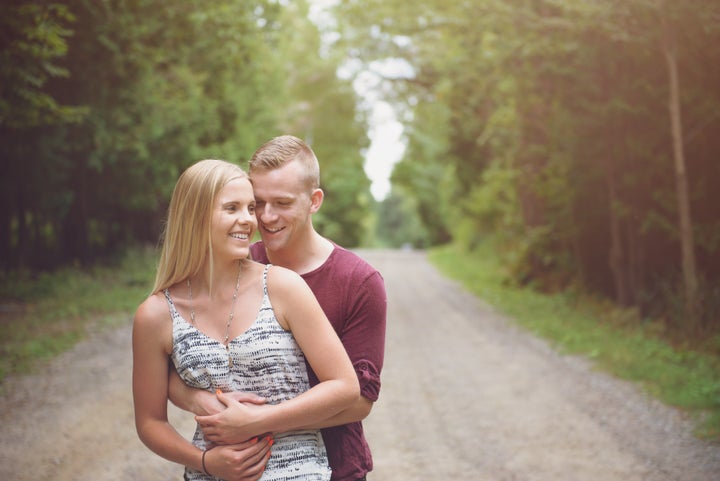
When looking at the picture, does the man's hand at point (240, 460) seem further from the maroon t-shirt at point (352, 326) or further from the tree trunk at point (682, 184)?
the tree trunk at point (682, 184)

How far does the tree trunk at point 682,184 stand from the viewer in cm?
944

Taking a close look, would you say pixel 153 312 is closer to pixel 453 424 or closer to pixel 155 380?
pixel 155 380

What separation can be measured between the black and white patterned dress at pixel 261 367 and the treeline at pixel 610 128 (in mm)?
8090

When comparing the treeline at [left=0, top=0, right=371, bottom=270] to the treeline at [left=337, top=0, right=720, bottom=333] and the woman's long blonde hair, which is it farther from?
the woman's long blonde hair

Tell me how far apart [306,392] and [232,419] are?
0.72 feet

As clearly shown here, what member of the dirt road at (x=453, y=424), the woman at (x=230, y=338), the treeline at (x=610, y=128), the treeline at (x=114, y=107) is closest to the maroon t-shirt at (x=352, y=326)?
the woman at (x=230, y=338)

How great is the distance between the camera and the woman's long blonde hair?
2.20 m

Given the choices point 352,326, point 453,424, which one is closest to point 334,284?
point 352,326

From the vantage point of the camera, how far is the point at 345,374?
7.23ft

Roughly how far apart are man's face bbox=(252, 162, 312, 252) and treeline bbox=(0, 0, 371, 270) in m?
6.90

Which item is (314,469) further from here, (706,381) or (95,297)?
(95,297)

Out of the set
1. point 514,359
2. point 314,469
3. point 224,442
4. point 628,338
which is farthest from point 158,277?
point 628,338

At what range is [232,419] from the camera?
6.95ft

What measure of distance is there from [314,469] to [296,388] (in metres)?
0.26
